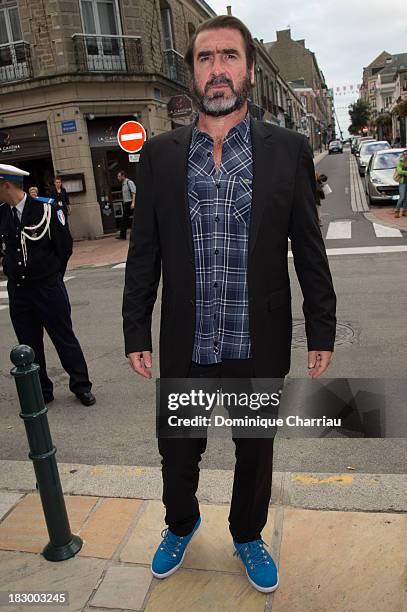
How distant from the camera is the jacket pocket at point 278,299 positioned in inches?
85.8

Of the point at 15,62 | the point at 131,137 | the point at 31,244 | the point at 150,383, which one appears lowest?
the point at 150,383

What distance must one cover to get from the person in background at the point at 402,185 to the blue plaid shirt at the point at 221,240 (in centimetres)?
1212

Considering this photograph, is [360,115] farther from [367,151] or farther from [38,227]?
[38,227]

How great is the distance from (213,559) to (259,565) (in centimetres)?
27

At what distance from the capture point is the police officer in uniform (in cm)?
423

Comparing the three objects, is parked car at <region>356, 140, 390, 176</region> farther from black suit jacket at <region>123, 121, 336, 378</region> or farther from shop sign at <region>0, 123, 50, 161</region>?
black suit jacket at <region>123, 121, 336, 378</region>

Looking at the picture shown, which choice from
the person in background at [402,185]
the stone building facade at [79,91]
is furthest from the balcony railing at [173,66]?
the person in background at [402,185]

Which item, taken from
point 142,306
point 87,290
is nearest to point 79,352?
point 142,306

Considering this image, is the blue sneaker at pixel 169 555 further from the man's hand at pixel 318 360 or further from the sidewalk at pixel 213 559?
the man's hand at pixel 318 360

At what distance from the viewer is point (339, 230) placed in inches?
525

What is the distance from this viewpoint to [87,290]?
373 inches

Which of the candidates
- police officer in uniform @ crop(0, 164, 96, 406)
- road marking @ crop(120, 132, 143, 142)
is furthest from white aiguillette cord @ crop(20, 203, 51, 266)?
road marking @ crop(120, 132, 143, 142)

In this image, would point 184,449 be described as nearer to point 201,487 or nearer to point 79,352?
point 201,487

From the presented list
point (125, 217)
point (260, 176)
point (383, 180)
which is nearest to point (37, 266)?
point (260, 176)
